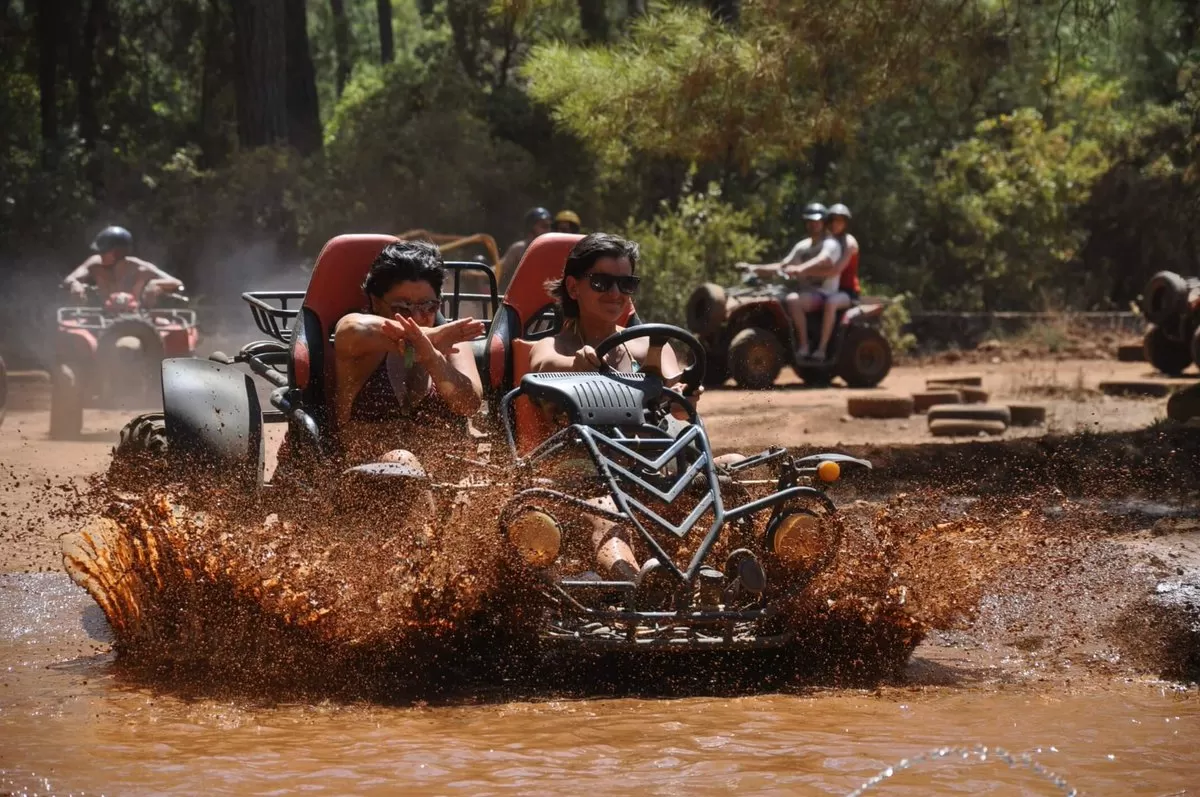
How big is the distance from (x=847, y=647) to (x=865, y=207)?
57.3ft

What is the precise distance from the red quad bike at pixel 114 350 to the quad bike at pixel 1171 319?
Answer: 8.92 m

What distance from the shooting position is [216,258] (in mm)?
21484

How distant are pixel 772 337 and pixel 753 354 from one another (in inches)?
15.8

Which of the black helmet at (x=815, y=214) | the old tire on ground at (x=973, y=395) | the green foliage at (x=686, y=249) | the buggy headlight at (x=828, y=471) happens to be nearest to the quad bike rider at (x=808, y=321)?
the black helmet at (x=815, y=214)

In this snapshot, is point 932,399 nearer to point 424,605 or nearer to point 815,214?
point 815,214

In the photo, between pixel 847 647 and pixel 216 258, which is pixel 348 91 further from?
pixel 847 647

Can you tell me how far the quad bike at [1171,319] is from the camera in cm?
1655

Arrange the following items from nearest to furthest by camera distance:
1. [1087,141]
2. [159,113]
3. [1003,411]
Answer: [1003,411]
[1087,141]
[159,113]

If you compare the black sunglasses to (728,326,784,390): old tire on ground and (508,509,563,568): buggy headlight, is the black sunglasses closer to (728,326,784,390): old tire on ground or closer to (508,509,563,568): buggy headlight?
(508,509,563,568): buggy headlight

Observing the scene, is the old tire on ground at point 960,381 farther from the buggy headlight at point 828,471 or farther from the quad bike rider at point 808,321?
the buggy headlight at point 828,471

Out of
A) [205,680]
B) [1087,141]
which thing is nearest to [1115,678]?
[205,680]

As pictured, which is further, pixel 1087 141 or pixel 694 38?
pixel 1087 141

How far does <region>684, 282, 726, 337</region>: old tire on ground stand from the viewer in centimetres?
1545

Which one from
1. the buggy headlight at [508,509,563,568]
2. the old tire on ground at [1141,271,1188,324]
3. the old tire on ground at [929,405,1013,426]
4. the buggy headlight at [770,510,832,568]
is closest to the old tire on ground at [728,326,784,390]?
the old tire on ground at [929,405,1013,426]
